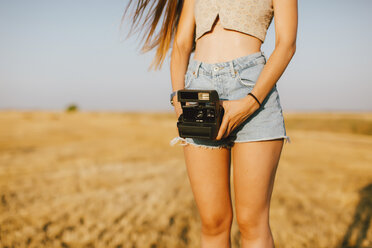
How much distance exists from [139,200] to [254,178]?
2644mm

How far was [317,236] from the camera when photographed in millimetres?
2957

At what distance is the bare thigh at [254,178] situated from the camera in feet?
4.58

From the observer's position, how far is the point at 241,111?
1.30 m

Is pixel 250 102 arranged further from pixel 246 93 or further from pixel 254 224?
pixel 254 224

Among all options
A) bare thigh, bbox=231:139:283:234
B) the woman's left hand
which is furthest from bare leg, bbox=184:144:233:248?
the woman's left hand

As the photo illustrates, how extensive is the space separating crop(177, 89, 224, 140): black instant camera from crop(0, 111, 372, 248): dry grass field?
1756mm

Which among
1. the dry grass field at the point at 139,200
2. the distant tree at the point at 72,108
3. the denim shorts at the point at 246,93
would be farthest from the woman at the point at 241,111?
the distant tree at the point at 72,108

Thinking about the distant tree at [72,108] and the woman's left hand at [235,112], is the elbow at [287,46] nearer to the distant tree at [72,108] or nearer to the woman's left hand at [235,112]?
the woman's left hand at [235,112]

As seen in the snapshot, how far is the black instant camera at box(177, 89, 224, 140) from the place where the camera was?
1.29m

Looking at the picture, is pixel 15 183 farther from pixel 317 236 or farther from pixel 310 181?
pixel 310 181

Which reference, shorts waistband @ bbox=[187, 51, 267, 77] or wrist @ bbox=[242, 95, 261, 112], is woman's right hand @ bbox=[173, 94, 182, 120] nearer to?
shorts waistband @ bbox=[187, 51, 267, 77]

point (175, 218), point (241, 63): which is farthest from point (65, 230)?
point (241, 63)

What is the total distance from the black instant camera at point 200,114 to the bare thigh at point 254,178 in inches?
8.9

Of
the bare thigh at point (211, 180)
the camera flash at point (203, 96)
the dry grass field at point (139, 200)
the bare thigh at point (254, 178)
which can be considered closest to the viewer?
the camera flash at point (203, 96)
